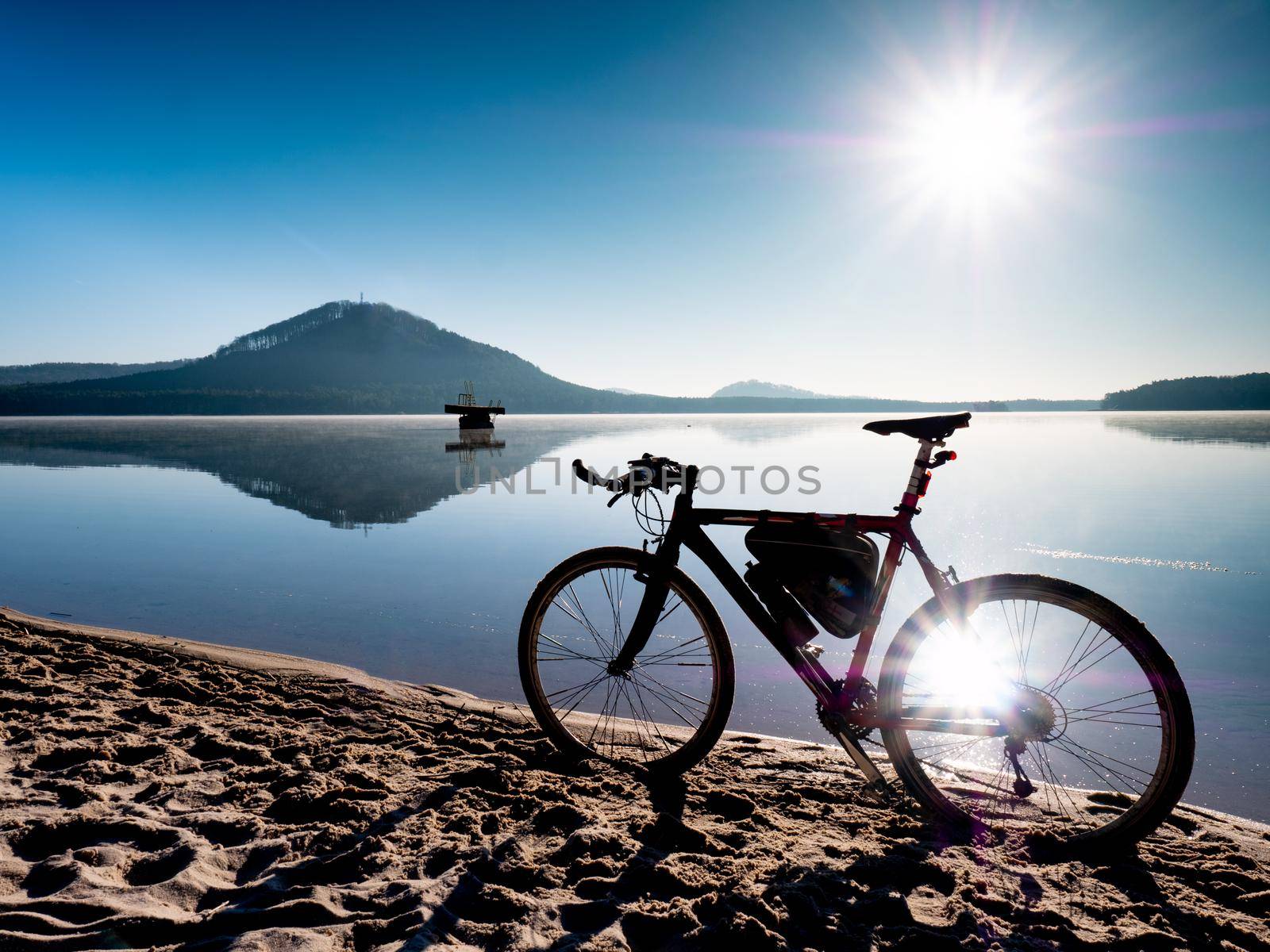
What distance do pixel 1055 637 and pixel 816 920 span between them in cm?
481

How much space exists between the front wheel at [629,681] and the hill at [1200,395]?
184m

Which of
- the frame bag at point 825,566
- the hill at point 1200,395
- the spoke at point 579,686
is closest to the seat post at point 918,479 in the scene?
the frame bag at point 825,566

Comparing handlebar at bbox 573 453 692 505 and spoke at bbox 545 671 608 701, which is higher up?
handlebar at bbox 573 453 692 505

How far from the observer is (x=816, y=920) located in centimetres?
223

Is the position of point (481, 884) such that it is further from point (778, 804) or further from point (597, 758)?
point (778, 804)

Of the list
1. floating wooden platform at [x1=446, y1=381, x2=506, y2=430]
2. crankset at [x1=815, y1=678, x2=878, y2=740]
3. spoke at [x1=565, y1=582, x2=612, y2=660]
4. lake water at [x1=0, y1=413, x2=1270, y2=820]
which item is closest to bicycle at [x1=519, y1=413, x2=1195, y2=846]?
crankset at [x1=815, y1=678, x2=878, y2=740]

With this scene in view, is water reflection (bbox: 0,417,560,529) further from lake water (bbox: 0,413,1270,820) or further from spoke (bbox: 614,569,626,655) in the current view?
spoke (bbox: 614,569,626,655)

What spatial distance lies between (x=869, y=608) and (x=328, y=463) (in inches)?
991

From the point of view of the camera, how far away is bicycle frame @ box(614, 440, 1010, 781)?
2.91m

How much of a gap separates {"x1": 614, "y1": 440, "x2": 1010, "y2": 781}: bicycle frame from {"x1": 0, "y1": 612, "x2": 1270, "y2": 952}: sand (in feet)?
1.60

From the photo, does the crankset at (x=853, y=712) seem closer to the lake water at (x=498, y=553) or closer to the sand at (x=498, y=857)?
the sand at (x=498, y=857)

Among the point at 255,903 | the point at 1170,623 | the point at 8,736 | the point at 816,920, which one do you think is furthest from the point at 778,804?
the point at 1170,623

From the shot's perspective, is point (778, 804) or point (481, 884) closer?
point (481, 884)

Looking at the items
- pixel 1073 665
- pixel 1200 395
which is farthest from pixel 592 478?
pixel 1200 395
